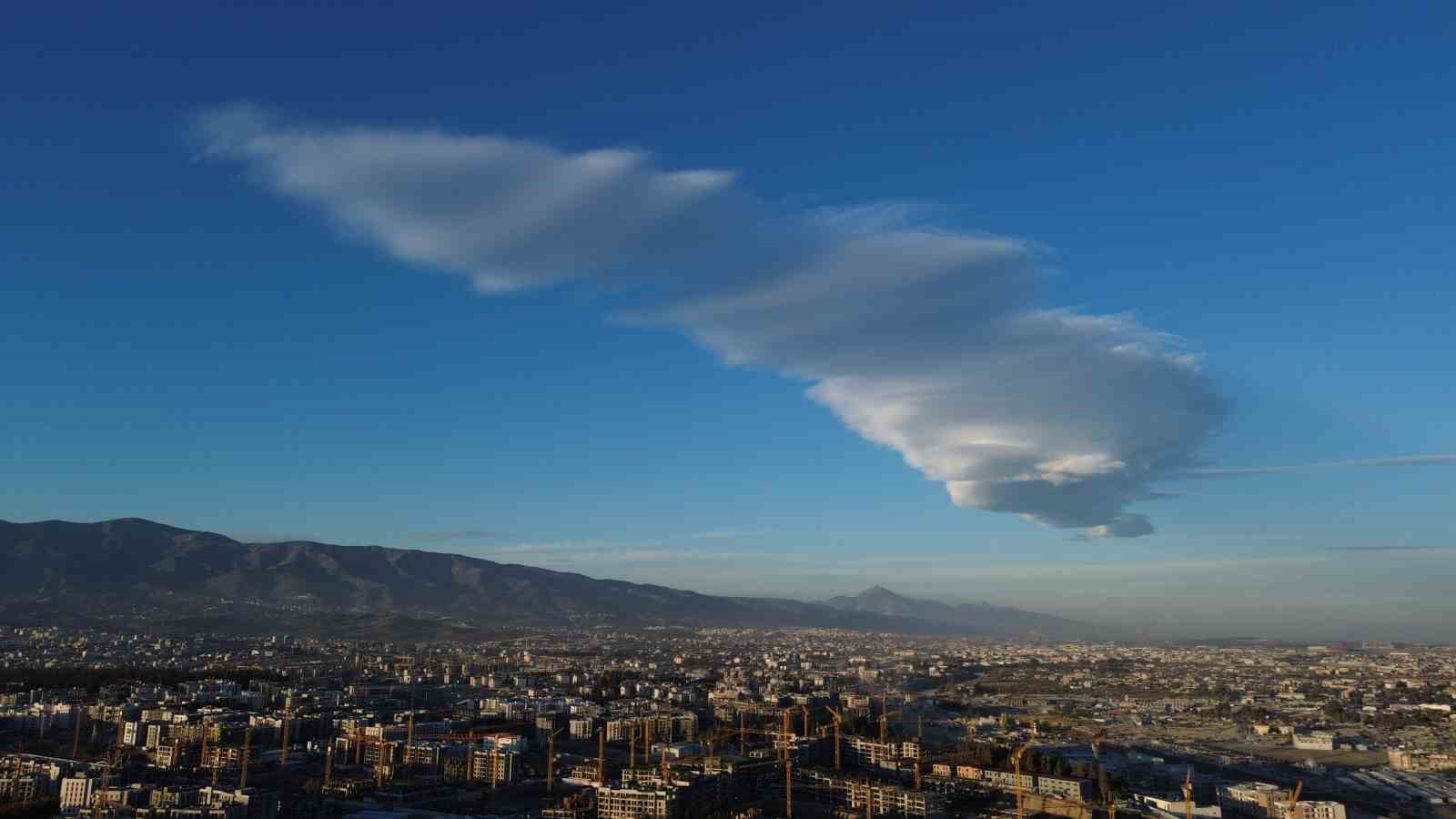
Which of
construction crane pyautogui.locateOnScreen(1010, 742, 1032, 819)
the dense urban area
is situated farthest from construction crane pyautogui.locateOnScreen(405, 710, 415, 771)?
construction crane pyautogui.locateOnScreen(1010, 742, 1032, 819)

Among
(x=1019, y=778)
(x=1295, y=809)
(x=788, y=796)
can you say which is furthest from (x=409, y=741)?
(x=1295, y=809)

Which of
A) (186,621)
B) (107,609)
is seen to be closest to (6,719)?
(186,621)

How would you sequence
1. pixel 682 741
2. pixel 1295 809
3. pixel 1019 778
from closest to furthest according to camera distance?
pixel 1295 809
pixel 1019 778
pixel 682 741

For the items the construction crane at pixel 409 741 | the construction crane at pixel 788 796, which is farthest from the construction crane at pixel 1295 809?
the construction crane at pixel 409 741

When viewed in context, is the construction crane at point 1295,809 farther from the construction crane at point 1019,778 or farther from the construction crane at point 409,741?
the construction crane at point 409,741

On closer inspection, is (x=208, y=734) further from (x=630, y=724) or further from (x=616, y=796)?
(x=616, y=796)

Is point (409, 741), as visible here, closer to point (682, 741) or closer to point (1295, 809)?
point (682, 741)

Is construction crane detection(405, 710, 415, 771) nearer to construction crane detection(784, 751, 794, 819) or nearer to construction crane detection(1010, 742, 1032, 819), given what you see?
construction crane detection(784, 751, 794, 819)

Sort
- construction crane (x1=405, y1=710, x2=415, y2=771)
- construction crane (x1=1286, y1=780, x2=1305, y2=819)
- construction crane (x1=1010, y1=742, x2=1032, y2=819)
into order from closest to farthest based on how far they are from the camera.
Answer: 1. construction crane (x1=1010, y1=742, x2=1032, y2=819)
2. construction crane (x1=1286, y1=780, x2=1305, y2=819)
3. construction crane (x1=405, y1=710, x2=415, y2=771)
